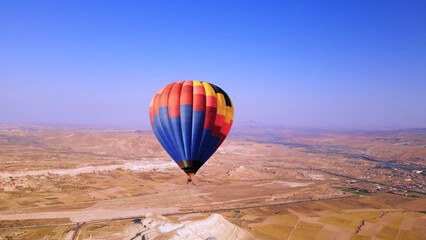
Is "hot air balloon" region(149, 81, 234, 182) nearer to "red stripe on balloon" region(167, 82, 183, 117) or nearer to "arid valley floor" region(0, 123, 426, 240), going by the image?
"red stripe on balloon" region(167, 82, 183, 117)

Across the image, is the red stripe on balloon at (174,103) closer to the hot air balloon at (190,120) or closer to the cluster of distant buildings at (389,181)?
the hot air balloon at (190,120)

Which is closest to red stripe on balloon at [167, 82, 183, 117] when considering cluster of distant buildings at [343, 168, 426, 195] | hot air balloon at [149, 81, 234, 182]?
hot air balloon at [149, 81, 234, 182]

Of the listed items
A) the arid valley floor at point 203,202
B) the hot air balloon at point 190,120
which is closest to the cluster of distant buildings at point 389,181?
the arid valley floor at point 203,202

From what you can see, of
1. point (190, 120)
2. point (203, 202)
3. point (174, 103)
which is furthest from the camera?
point (203, 202)

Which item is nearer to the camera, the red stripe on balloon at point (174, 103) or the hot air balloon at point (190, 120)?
the hot air balloon at point (190, 120)

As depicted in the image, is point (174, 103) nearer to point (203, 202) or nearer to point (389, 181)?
point (203, 202)

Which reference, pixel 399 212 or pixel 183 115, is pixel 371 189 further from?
pixel 183 115

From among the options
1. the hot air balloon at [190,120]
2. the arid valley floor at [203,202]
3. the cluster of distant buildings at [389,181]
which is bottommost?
the cluster of distant buildings at [389,181]

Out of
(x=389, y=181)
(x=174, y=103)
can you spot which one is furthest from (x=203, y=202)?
(x=389, y=181)
